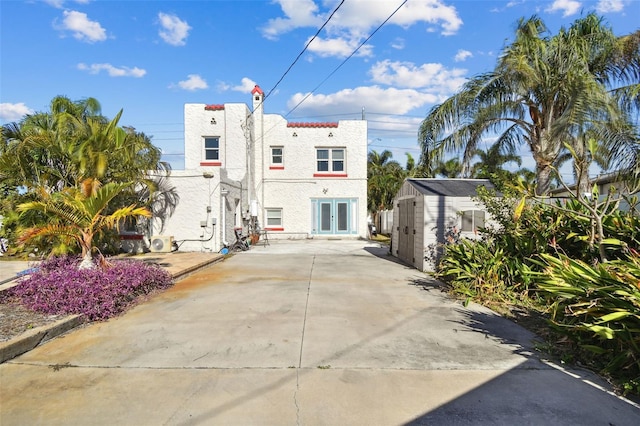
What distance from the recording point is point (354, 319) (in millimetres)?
5789

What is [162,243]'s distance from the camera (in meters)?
13.9

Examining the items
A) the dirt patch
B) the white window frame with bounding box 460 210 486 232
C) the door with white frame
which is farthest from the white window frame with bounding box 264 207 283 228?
the dirt patch

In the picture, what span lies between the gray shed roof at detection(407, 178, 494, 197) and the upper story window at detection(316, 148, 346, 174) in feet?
31.7

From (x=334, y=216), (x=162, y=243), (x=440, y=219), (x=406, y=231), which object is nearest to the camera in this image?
(x=440, y=219)

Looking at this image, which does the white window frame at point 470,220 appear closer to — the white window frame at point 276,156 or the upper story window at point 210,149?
the white window frame at point 276,156

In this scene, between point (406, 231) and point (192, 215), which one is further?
point (192, 215)

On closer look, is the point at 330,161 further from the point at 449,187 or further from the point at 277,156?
the point at 449,187

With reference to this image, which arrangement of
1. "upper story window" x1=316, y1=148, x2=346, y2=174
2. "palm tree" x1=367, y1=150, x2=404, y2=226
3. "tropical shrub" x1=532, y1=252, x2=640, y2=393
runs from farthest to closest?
"palm tree" x1=367, y1=150, x2=404, y2=226
"upper story window" x1=316, y1=148, x2=346, y2=174
"tropical shrub" x1=532, y1=252, x2=640, y2=393

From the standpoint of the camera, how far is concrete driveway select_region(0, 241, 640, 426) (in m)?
3.10

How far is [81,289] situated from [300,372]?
4.07 meters

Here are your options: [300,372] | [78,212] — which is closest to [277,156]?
[78,212]

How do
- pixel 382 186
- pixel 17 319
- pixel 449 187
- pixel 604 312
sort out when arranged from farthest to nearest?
pixel 382 186
pixel 449 187
pixel 17 319
pixel 604 312

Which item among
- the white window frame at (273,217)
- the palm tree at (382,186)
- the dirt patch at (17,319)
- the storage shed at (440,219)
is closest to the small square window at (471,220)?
the storage shed at (440,219)

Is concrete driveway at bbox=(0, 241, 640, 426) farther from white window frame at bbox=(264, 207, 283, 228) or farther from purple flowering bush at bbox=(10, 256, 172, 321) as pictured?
white window frame at bbox=(264, 207, 283, 228)
